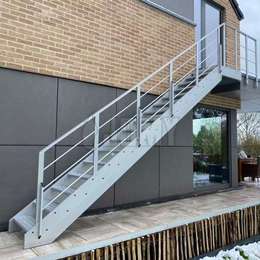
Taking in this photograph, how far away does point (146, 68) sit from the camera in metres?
6.38

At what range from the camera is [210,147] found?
8.31 m

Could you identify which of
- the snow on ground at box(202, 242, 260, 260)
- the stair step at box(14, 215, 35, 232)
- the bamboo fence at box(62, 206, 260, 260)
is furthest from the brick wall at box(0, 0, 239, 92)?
the snow on ground at box(202, 242, 260, 260)

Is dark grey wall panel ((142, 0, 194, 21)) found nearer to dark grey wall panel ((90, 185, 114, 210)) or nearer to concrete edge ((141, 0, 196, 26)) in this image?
concrete edge ((141, 0, 196, 26))

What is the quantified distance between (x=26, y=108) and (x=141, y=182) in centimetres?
277

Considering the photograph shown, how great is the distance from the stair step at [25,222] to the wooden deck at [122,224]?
0.18 meters

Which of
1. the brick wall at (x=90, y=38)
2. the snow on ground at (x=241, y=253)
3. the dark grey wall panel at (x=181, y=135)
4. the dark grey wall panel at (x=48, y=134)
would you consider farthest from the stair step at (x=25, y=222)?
the dark grey wall panel at (x=181, y=135)

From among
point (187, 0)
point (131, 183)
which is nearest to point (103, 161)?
point (131, 183)

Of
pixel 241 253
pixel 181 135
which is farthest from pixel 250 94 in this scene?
pixel 241 253

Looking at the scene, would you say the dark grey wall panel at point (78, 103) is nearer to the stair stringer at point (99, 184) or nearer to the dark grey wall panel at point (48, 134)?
the dark grey wall panel at point (48, 134)

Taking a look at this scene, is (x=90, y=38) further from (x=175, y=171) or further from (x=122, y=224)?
(x=175, y=171)

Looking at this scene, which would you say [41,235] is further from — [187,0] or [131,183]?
[187,0]

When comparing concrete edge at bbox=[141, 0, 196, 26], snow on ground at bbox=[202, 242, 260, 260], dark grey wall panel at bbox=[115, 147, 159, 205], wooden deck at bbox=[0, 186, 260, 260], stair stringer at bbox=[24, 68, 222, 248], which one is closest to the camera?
wooden deck at bbox=[0, 186, 260, 260]

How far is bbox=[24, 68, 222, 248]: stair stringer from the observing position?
12.2 feet

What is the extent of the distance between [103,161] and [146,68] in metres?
2.66
